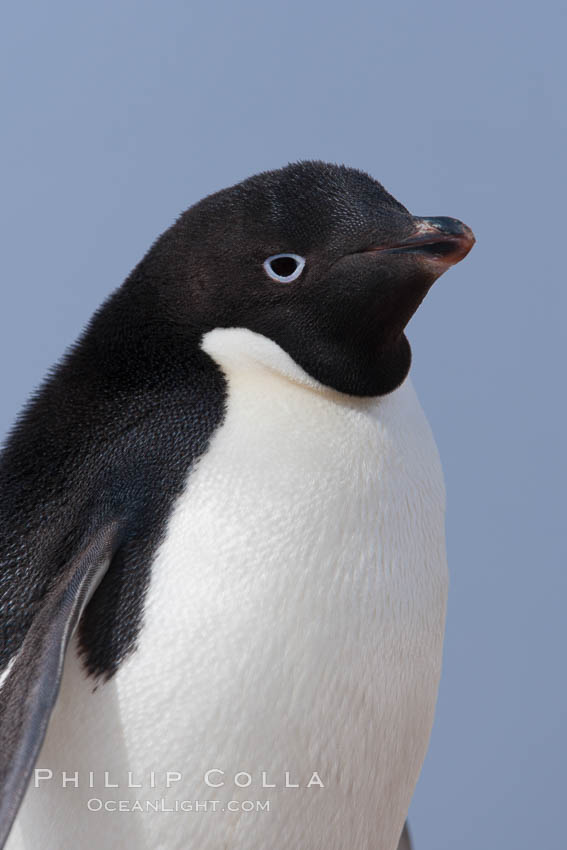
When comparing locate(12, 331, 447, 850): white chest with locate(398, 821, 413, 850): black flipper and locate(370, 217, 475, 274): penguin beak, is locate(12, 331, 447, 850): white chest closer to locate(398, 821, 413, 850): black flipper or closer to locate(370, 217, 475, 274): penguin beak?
locate(370, 217, 475, 274): penguin beak

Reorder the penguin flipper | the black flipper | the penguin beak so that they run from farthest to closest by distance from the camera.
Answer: the black flipper < the penguin beak < the penguin flipper

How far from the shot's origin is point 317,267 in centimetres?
104

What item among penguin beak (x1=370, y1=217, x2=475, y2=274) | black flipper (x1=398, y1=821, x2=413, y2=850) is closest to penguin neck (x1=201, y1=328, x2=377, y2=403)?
penguin beak (x1=370, y1=217, x2=475, y2=274)

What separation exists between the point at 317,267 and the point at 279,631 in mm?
355

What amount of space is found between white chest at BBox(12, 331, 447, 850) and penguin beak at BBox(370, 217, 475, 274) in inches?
6.6

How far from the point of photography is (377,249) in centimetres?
103

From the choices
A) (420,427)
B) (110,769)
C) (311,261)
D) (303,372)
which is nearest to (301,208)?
(311,261)

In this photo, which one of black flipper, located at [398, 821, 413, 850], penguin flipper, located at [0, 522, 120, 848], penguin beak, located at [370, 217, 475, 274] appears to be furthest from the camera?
black flipper, located at [398, 821, 413, 850]

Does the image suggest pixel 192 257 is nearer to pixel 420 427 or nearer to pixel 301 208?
pixel 301 208

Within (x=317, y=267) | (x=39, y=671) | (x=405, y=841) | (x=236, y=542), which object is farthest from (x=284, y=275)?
(x=405, y=841)

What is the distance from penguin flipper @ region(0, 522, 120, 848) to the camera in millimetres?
891

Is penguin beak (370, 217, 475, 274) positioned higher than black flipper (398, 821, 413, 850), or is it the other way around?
Answer: penguin beak (370, 217, 475, 274)

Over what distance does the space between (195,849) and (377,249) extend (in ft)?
2.00

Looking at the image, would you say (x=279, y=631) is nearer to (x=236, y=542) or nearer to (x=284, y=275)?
(x=236, y=542)
